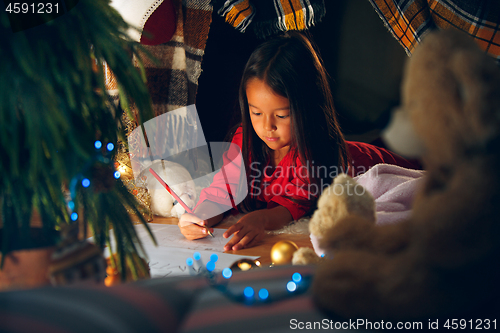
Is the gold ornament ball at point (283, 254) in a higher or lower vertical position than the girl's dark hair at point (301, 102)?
lower

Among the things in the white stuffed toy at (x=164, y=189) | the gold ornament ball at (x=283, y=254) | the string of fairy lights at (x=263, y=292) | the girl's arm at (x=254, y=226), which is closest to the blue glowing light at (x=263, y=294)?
the string of fairy lights at (x=263, y=292)

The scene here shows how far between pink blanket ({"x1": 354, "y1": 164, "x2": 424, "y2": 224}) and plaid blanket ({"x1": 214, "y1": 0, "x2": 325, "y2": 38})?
1.33ft

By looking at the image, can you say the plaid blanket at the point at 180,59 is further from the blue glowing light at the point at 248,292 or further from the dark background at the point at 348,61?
the blue glowing light at the point at 248,292

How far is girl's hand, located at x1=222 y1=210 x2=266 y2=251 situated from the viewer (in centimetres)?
42

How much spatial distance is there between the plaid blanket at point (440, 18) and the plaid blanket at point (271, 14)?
0.43 ft

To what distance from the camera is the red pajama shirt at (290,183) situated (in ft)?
1.87

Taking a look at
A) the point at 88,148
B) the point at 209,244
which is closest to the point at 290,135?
the point at 209,244

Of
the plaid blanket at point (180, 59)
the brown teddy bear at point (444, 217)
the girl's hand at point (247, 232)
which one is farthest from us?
the plaid blanket at point (180, 59)

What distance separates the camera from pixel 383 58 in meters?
0.65

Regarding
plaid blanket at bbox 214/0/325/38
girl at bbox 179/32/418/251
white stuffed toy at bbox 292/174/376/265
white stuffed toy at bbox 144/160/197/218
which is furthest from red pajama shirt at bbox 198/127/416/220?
white stuffed toy at bbox 292/174/376/265

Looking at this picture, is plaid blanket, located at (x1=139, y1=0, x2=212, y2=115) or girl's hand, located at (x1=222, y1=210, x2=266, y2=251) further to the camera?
plaid blanket, located at (x1=139, y1=0, x2=212, y2=115)

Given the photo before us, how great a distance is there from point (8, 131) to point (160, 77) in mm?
504

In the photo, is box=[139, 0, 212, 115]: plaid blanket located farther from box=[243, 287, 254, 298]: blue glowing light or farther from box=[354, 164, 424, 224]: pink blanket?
box=[243, 287, 254, 298]: blue glowing light

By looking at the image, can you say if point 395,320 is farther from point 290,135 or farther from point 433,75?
point 290,135
